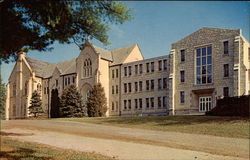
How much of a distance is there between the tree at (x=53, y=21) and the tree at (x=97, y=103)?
1186 inches

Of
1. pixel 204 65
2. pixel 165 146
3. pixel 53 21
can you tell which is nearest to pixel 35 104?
pixel 165 146

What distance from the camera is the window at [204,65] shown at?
122 feet

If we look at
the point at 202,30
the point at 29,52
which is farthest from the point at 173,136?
the point at 202,30

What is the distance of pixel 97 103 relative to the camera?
41906 mm

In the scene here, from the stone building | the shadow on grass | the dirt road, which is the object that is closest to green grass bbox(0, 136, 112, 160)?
the shadow on grass

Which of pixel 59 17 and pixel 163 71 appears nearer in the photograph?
pixel 59 17

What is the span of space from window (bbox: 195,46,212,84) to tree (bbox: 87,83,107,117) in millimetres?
14101

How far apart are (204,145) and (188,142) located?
108cm

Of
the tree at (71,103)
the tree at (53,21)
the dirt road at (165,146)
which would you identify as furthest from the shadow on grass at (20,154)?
the tree at (71,103)

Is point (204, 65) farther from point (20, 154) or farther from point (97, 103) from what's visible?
point (20, 154)

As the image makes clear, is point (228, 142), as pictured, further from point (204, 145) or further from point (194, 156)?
point (194, 156)

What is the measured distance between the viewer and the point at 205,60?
37812mm

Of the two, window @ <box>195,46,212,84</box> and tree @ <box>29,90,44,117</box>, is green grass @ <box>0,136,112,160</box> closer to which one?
tree @ <box>29,90,44,117</box>

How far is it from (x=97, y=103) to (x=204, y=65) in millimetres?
15883
